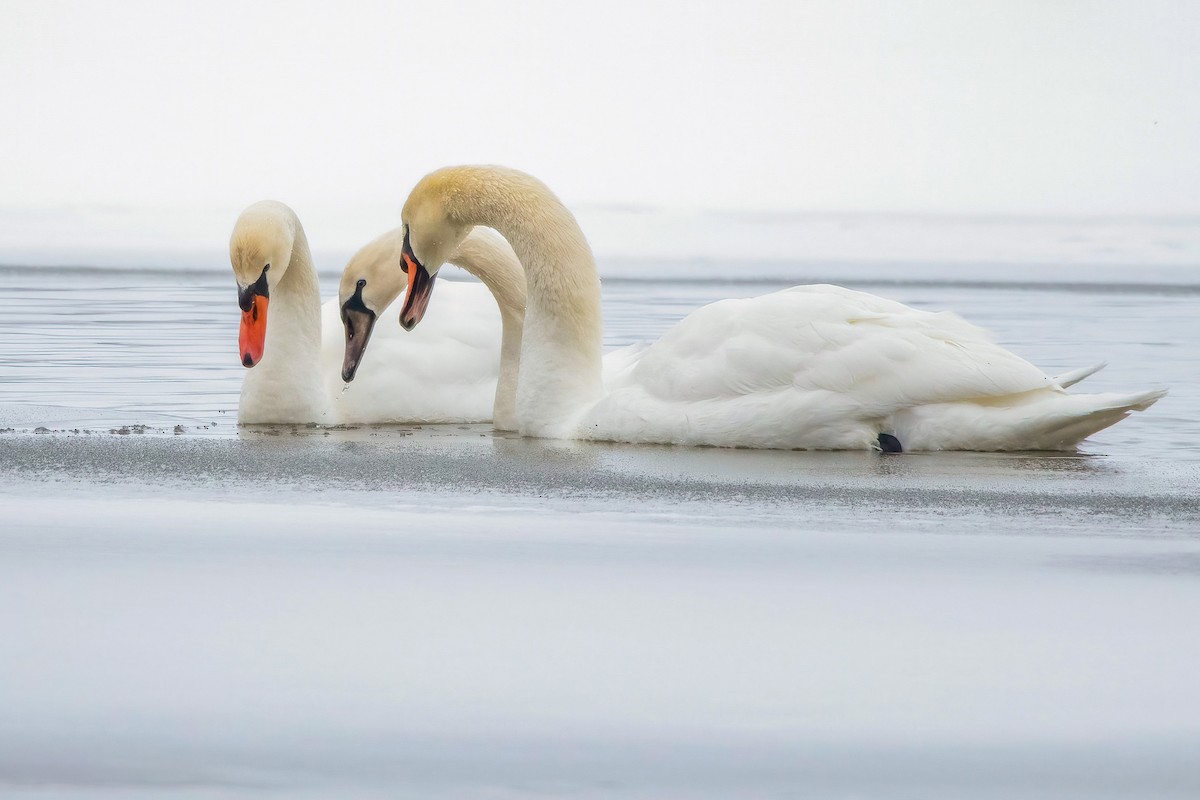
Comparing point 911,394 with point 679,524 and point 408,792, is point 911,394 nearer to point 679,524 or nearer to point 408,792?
point 679,524

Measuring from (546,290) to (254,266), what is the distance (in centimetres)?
134

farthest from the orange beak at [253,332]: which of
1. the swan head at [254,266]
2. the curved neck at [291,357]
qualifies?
the curved neck at [291,357]

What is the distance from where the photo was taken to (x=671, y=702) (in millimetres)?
3195

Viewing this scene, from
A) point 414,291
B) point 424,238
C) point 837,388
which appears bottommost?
point 837,388

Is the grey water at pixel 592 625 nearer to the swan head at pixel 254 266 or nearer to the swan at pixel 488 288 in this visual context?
the swan head at pixel 254 266

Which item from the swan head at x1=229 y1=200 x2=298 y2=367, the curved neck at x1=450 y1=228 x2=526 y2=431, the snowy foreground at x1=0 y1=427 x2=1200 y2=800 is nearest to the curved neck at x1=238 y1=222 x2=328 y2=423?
the swan head at x1=229 y1=200 x2=298 y2=367

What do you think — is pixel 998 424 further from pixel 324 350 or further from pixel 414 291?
pixel 324 350

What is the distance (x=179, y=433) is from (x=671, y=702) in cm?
455

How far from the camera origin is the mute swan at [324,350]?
794cm

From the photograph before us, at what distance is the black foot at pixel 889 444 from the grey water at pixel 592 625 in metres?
0.25

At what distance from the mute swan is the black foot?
2.50 metres

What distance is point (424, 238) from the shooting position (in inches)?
314

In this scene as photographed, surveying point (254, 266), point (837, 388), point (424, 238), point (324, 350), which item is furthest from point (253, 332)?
point (837, 388)

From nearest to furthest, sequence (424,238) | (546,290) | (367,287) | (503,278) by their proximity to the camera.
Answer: (546,290)
(424,238)
(367,287)
(503,278)
